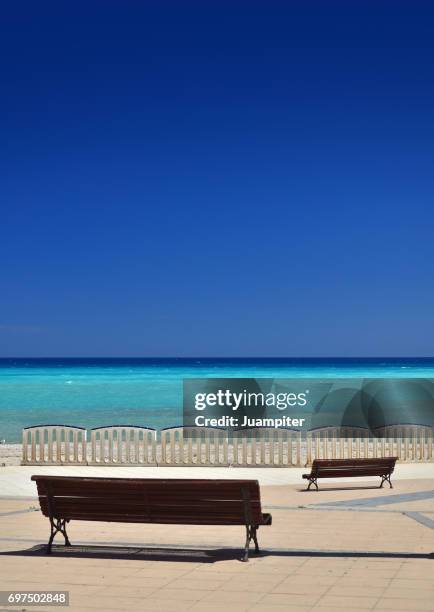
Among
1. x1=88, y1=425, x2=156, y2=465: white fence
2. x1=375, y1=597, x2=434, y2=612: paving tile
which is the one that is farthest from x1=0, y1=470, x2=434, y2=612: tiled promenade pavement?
x1=88, y1=425, x2=156, y2=465: white fence

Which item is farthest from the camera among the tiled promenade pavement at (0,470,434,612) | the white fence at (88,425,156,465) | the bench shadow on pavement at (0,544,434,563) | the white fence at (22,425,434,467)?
the white fence at (88,425,156,465)

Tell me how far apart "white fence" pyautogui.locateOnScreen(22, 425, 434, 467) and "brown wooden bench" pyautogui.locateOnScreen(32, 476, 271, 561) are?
34.5 feet

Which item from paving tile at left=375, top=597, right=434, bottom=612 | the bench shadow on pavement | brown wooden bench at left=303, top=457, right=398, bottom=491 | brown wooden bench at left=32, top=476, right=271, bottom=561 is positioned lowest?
the bench shadow on pavement

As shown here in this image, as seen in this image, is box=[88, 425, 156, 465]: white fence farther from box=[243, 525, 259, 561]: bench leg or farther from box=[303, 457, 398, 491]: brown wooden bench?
box=[243, 525, 259, 561]: bench leg

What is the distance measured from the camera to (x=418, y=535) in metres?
10.0

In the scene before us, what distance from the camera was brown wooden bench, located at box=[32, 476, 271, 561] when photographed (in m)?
8.41

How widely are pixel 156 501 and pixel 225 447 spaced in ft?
35.2

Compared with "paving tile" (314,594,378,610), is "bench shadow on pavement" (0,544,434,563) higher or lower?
lower

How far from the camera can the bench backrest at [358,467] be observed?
49.8 ft

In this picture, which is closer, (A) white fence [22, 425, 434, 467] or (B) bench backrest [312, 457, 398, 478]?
(B) bench backrest [312, 457, 398, 478]

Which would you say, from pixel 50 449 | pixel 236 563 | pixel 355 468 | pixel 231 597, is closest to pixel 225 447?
pixel 50 449

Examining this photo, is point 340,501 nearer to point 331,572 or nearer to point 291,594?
point 331,572

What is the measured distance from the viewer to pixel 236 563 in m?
8.20

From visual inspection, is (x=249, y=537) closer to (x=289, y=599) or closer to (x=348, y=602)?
(x=289, y=599)
